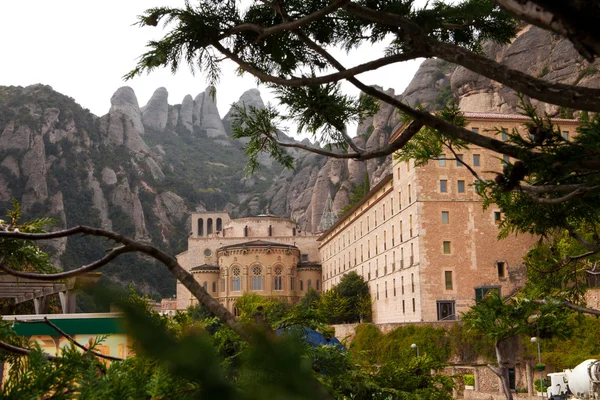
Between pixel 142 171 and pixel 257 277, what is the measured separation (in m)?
59.9

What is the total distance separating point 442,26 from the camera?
612 centimetres

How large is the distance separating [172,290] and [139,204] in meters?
20.1

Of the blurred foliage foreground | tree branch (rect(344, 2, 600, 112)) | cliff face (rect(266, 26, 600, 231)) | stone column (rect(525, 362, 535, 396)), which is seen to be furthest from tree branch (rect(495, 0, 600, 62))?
cliff face (rect(266, 26, 600, 231))

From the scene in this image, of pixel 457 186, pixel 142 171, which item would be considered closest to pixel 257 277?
pixel 457 186

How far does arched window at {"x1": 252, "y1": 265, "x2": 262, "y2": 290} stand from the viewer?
73750 mm

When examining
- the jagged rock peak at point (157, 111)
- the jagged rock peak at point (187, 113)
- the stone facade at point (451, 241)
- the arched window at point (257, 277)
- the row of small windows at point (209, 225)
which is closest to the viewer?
the stone facade at point (451, 241)

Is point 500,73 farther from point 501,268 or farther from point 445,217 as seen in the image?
point 501,268

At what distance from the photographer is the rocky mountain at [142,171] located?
225 ft

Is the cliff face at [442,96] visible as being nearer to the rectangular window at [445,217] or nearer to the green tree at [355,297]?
the rectangular window at [445,217]

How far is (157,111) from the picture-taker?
180m

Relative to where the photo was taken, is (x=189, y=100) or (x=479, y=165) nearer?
(x=479, y=165)

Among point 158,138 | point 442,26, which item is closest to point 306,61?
point 442,26

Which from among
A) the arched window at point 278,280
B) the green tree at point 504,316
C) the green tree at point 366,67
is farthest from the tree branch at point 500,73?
the arched window at point 278,280

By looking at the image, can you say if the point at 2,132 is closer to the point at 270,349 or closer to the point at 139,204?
the point at 139,204
